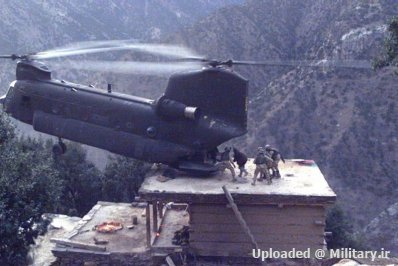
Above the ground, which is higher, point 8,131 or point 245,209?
point 8,131

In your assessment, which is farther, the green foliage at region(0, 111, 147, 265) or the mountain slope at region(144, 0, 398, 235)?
the mountain slope at region(144, 0, 398, 235)

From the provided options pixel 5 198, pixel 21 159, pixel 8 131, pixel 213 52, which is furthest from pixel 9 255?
pixel 213 52

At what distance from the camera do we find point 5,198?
47.9 ft

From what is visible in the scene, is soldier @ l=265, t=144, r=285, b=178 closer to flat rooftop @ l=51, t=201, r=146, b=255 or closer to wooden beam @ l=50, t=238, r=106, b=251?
flat rooftop @ l=51, t=201, r=146, b=255

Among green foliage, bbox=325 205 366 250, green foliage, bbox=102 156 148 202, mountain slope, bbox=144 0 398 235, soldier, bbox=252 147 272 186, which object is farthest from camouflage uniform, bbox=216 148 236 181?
mountain slope, bbox=144 0 398 235

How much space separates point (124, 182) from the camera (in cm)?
2883

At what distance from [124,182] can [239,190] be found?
1530 centimetres

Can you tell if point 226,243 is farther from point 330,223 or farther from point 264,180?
point 330,223

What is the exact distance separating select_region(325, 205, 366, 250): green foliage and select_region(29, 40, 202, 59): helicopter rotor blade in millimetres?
13564

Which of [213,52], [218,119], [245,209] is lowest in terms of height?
[245,209]

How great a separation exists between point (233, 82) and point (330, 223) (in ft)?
43.8

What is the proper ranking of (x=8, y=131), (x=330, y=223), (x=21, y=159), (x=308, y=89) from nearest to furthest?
(x=21, y=159)
(x=8, y=131)
(x=330, y=223)
(x=308, y=89)

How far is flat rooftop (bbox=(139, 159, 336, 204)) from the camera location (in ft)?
46.6

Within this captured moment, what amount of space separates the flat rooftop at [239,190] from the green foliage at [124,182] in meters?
13.1
